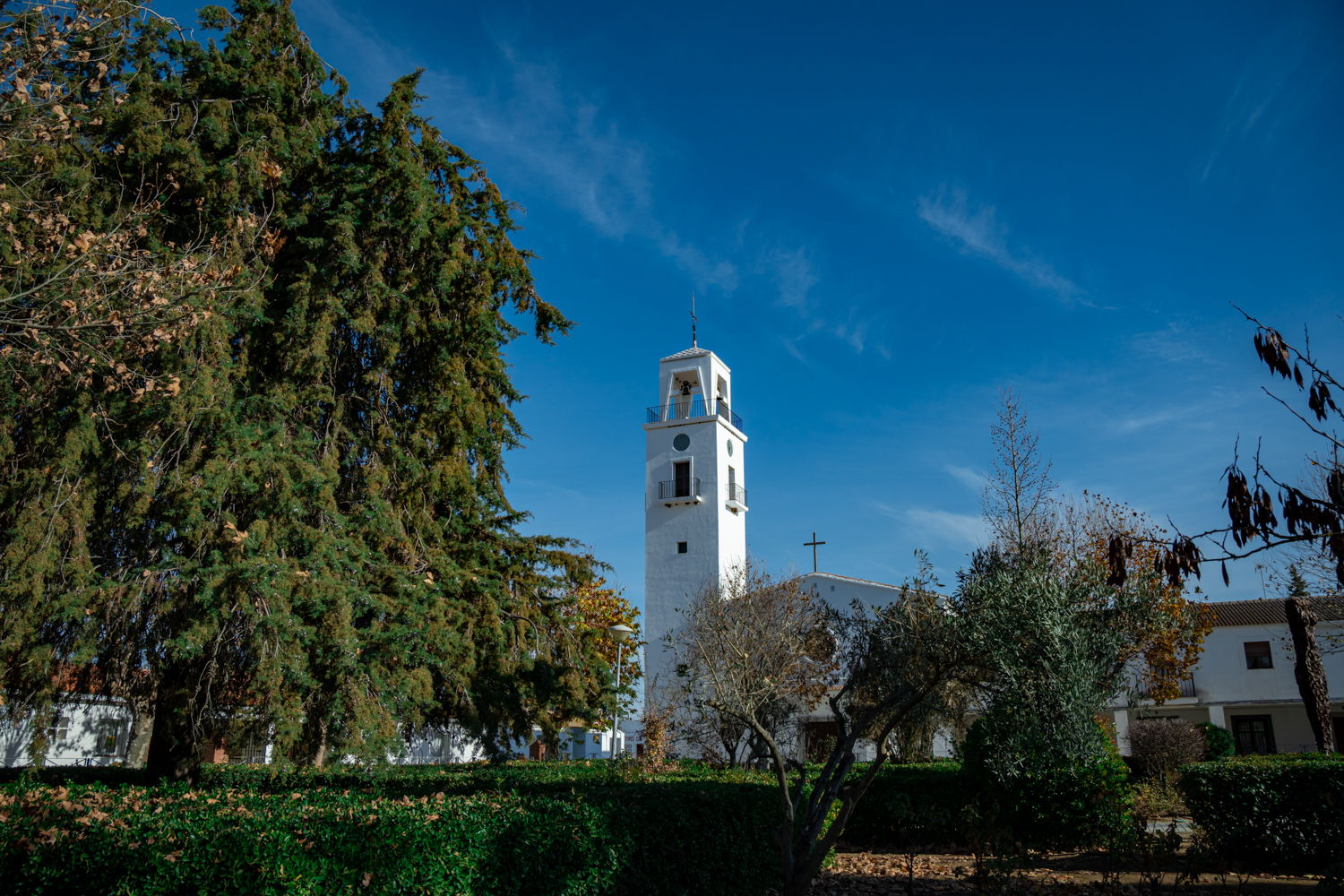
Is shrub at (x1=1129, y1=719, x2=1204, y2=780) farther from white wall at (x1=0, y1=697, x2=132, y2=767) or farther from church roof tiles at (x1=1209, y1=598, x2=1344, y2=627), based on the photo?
white wall at (x1=0, y1=697, x2=132, y2=767)

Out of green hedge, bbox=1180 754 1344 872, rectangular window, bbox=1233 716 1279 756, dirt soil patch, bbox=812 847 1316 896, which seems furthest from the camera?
rectangular window, bbox=1233 716 1279 756

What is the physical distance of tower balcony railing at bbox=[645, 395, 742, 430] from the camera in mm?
32250

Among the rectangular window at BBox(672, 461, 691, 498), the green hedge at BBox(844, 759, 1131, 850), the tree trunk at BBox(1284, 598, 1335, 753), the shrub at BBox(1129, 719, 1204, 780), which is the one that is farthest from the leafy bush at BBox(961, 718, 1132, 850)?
the rectangular window at BBox(672, 461, 691, 498)

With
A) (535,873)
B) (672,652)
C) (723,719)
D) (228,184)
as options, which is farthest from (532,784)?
(672,652)

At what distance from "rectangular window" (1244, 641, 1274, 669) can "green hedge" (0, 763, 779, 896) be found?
3299cm

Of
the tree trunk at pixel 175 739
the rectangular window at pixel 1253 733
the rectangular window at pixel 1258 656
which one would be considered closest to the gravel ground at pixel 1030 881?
the tree trunk at pixel 175 739

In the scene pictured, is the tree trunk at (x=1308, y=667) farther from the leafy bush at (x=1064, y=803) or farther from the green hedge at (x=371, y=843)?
the green hedge at (x=371, y=843)

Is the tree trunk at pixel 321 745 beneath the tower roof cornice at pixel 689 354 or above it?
beneath

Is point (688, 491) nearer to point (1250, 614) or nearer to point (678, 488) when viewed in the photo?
point (678, 488)

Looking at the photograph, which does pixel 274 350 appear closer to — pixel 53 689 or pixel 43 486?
pixel 43 486

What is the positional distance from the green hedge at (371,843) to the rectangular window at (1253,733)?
33621mm

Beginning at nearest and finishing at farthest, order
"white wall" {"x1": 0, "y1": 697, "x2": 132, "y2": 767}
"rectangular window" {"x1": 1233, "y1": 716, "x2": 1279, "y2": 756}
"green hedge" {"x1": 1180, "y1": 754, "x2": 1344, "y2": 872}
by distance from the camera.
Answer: "green hedge" {"x1": 1180, "y1": 754, "x2": 1344, "y2": 872}
"white wall" {"x1": 0, "y1": 697, "x2": 132, "y2": 767}
"rectangular window" {"x1": 1233, "y1": 716, "x2": 1279, "y2": 756}

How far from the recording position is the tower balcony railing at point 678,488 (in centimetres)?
3086

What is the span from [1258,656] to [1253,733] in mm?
3186
